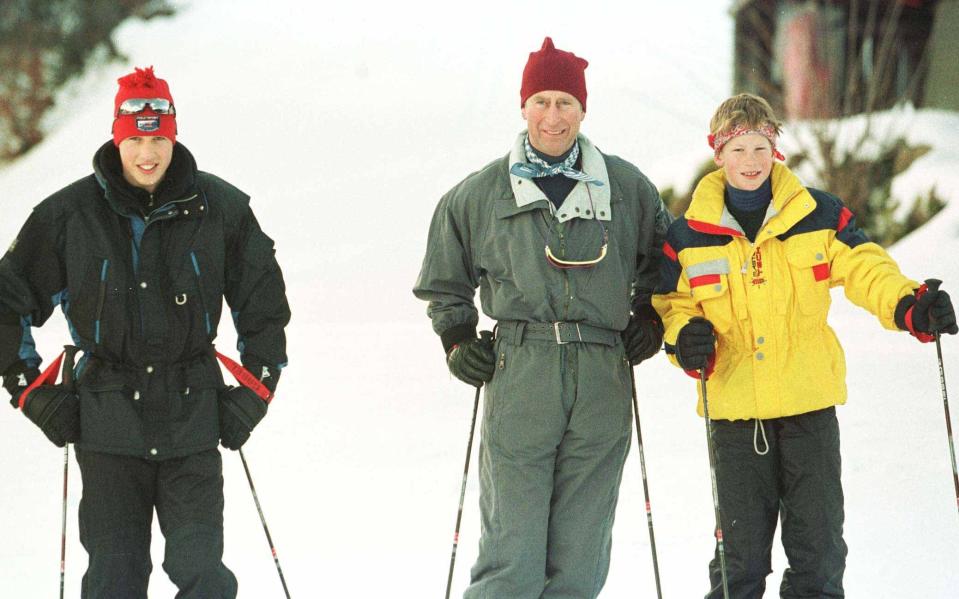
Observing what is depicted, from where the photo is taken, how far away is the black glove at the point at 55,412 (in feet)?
9.52

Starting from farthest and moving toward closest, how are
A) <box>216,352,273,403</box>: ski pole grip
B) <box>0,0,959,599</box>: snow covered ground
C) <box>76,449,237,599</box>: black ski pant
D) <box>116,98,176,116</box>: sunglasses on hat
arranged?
<box>0,0,959,599</box>: snow covered ground → <box>216,352,273,403</box>: ski pole grip → <box>116,98,176,116</box>: sunglasses on hat → <box>76,449,237,599</box>: black ski pant

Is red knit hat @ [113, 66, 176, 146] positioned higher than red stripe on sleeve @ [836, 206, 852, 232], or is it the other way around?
red knit hat @ [113, 66, 176, 146]

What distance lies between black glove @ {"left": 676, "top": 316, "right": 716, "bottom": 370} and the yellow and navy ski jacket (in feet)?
0.26

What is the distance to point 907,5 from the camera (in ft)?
38.5

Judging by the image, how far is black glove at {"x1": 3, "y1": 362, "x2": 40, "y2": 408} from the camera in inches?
118

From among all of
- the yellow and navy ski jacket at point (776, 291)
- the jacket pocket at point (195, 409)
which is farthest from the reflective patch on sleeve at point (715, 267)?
the jacket pocket at point (195, 409)

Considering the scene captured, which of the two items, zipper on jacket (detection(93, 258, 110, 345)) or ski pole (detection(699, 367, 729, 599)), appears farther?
ski pole (detection(699, 367, 729, 599))

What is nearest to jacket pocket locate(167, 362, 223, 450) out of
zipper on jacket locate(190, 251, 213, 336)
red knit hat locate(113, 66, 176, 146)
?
zipper on jacket locate(190, 251, 213, 336)

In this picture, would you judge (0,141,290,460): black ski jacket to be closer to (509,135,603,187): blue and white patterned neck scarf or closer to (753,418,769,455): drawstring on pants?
(509,135,603,187): blue and white patterned neck scarf

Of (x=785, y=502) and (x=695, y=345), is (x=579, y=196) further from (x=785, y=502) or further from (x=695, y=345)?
(x=785, y=502)

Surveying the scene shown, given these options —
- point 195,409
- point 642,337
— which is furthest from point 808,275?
point 195,409

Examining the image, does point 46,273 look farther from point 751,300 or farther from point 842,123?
point 842,123

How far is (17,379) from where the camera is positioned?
9.83 feet

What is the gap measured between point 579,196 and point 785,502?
3.10 ft
